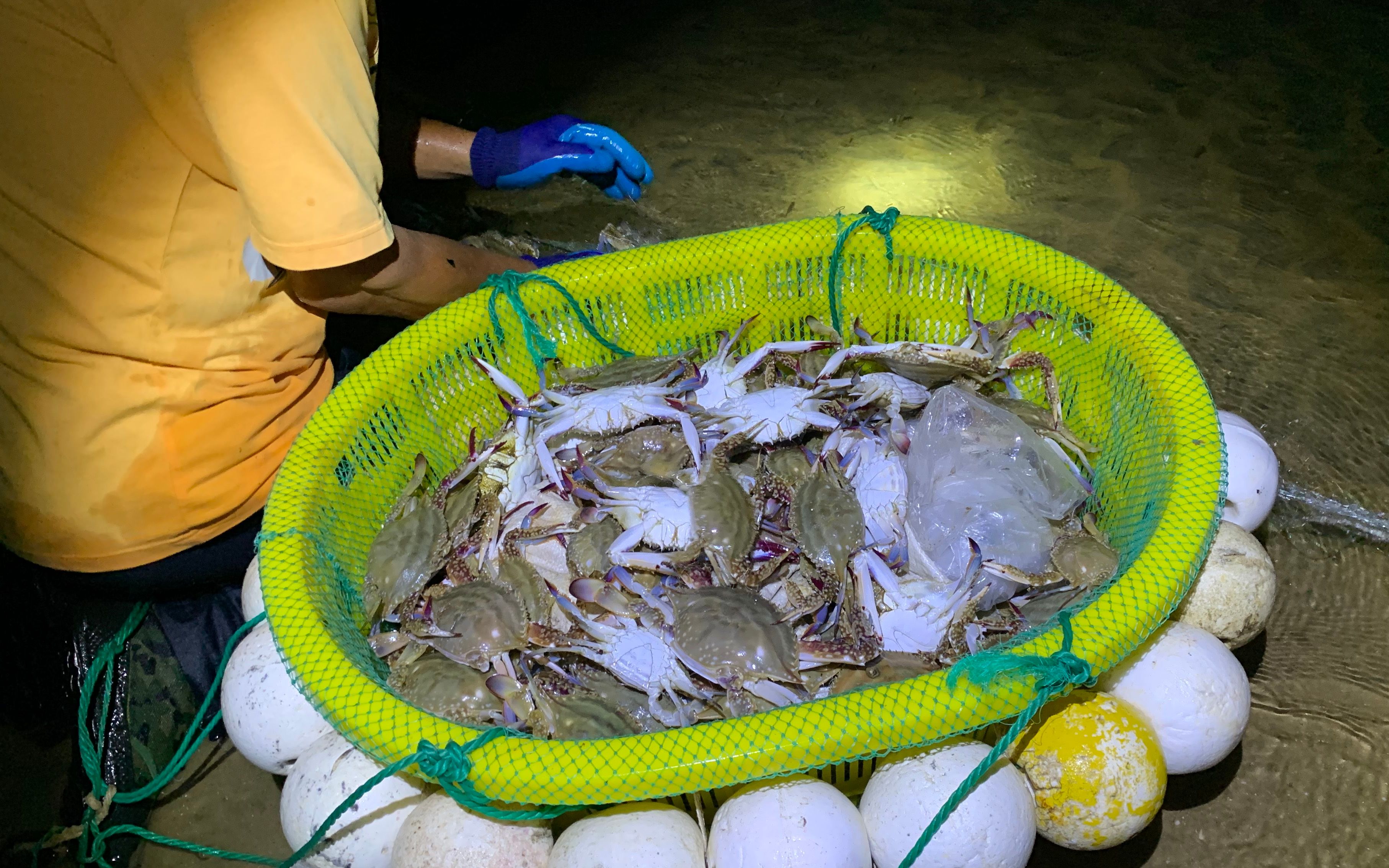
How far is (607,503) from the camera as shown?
2291 mm

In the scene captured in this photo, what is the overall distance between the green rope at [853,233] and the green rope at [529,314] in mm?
622

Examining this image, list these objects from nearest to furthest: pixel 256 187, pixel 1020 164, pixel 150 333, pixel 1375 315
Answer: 1. pixel 256 187
2. pixel 150 333
3. pixel 1375 315
4. pixel 1020 164

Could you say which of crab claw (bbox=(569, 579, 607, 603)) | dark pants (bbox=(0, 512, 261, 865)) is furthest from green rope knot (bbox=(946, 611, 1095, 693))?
dark pants (bbox=(0, 512, 261, 865))

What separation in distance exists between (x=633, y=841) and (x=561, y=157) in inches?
88.8

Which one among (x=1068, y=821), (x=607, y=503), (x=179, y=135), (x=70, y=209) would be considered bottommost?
(x=1068, y=821)

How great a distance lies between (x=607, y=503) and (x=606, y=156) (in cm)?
141

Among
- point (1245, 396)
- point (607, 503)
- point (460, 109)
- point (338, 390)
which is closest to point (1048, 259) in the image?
point (1245, 396)

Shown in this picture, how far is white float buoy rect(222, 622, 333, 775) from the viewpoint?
2.12 metres

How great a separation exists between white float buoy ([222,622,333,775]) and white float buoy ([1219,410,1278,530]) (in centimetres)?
217

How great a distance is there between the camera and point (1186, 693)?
192 centimetres

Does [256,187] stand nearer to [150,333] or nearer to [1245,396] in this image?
[150,333]

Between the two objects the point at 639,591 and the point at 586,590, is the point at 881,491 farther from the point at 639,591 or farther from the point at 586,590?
the point at 586,590

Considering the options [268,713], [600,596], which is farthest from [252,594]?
[600,596]

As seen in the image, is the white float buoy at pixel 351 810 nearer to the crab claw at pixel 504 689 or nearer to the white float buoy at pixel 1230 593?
the crab claw at pixel 504 689
